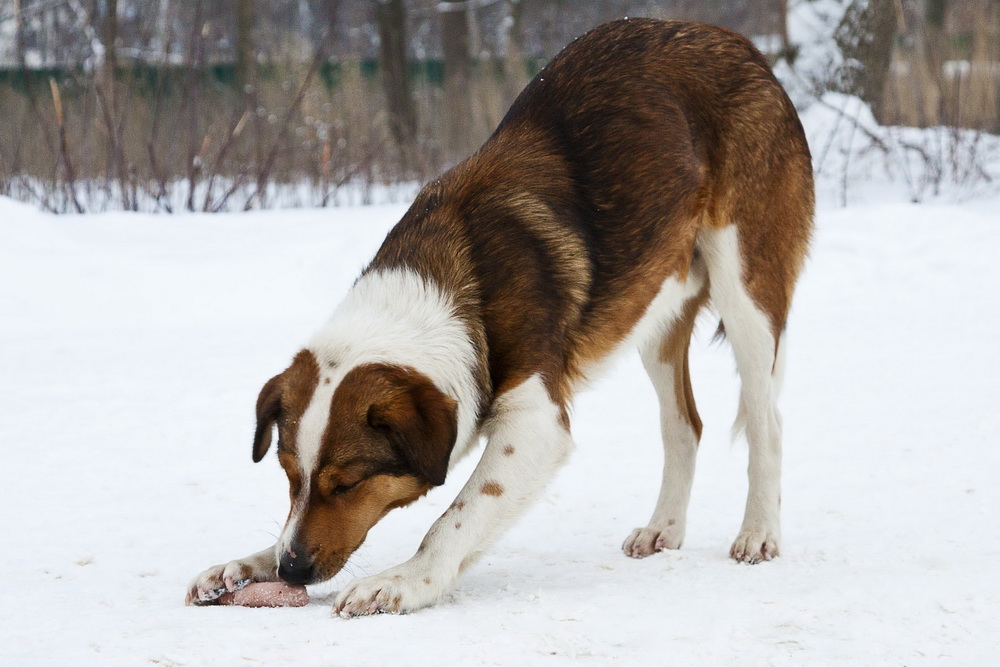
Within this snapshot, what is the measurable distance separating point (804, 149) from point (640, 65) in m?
0.78

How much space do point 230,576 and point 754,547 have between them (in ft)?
5.86

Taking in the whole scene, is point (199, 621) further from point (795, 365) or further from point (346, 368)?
point (795, 365)

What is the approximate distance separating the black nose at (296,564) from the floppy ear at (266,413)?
16.3 inches

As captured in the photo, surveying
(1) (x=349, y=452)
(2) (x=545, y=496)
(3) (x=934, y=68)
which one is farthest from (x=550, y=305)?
(3) (x=934, y=68)

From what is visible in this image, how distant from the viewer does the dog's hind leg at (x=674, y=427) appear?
4227mm

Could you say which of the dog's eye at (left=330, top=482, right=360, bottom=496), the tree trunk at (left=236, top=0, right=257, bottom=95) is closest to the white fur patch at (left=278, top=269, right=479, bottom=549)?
the dog's eye at (left=330, top=482, right=360, bottom=496)

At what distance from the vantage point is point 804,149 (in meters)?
4.48

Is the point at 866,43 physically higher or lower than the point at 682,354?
higher

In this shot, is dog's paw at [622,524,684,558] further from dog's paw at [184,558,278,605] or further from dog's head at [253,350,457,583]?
dog's paw at [184,558,278,605]

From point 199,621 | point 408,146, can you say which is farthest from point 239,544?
point 408,146

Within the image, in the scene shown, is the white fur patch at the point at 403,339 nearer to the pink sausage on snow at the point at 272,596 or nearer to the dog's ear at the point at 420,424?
the dog's ear at the point at 420,424

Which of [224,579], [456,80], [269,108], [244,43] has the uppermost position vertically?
[244,43]

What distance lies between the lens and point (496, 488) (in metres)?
3.46

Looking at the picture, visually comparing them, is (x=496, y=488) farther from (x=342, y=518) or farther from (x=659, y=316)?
(x=659, y=316)
